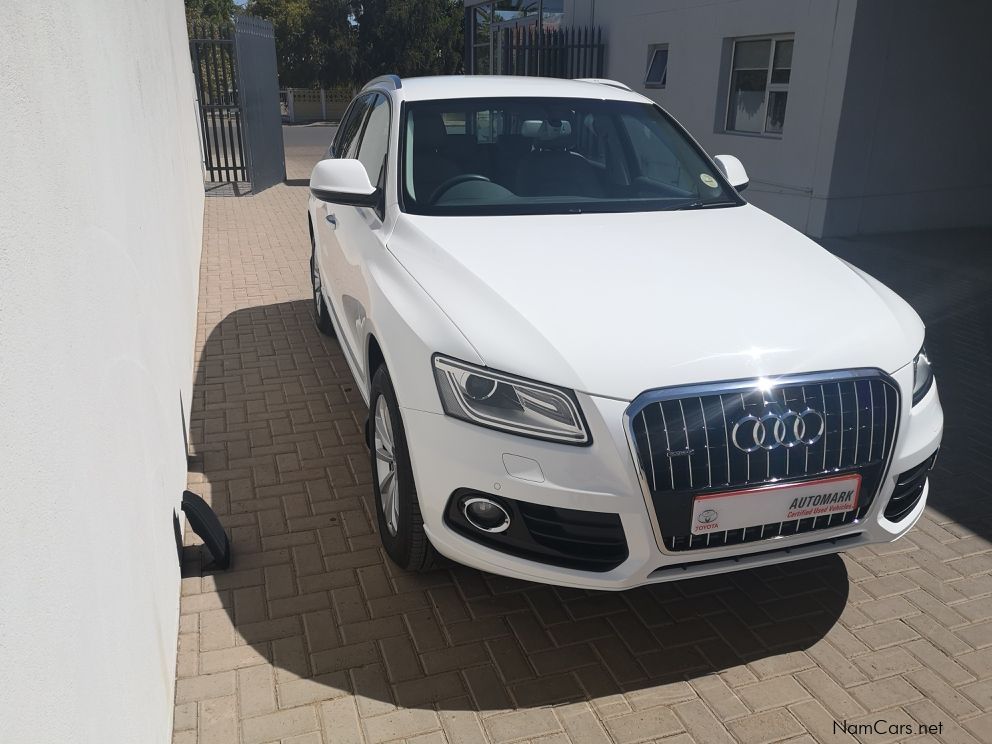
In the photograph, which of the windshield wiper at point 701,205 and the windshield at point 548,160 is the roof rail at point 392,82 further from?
the windshield wiper at point 701,205

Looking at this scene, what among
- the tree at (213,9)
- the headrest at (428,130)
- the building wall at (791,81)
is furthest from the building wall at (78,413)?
the tree at (213,9)

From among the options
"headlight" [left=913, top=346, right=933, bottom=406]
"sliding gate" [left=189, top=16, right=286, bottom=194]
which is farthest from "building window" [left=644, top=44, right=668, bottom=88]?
"headlight" [left=913, top=346, right=933, bottom=406]

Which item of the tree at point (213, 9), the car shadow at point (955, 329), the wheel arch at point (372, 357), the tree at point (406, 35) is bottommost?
the car shadow at point (955, 329)

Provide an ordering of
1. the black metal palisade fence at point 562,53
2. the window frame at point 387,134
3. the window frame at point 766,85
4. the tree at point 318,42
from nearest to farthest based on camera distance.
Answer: the window frame at point 387,134 < the window frame at point 766,85 < the black metal palisade fence at point 562,53 < the tree at point 318,42

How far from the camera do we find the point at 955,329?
686 cm

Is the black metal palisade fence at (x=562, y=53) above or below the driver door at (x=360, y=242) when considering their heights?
above

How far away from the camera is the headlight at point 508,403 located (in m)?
2.60

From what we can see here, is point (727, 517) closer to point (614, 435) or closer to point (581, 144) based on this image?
point (614, 435)

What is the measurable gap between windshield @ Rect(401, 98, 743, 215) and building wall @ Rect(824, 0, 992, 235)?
653cm

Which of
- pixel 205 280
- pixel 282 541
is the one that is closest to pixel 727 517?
pixel 282 541

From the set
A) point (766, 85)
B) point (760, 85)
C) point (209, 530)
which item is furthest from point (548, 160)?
point (760, 85)

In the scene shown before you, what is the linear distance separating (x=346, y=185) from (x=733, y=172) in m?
2.13

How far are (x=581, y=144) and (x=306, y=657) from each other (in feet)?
9.40

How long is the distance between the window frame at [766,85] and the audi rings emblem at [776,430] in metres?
9.20
